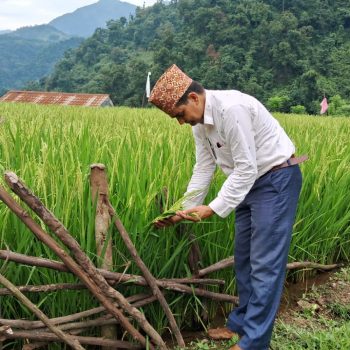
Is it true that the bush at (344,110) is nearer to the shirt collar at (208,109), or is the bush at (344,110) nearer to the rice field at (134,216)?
the rice field at (134,216)

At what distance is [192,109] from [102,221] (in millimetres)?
566

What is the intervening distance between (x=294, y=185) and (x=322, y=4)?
4472 centimetres

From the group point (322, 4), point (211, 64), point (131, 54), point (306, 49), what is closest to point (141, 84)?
point (211, 64)

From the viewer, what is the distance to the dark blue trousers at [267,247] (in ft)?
6.86

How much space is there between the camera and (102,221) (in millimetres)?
2031

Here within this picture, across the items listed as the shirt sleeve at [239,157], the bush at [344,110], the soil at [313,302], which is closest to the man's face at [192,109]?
the shirt sleeve at [239,157]

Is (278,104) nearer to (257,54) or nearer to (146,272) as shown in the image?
(257,54)

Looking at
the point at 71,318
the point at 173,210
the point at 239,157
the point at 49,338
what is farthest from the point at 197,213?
the point at 49,338

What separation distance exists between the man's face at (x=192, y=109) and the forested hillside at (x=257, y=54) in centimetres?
2771

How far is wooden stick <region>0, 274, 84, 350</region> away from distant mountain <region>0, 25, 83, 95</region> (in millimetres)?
106639

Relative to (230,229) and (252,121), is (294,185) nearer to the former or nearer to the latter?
(252,121)

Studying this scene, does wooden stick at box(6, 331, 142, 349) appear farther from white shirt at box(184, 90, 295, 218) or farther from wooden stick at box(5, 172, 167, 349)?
white shirt at box(184, 90, 295, 218)

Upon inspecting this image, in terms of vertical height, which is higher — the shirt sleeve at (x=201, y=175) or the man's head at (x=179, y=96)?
the man's head at (x=179, y=96)

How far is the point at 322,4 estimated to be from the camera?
141ft
